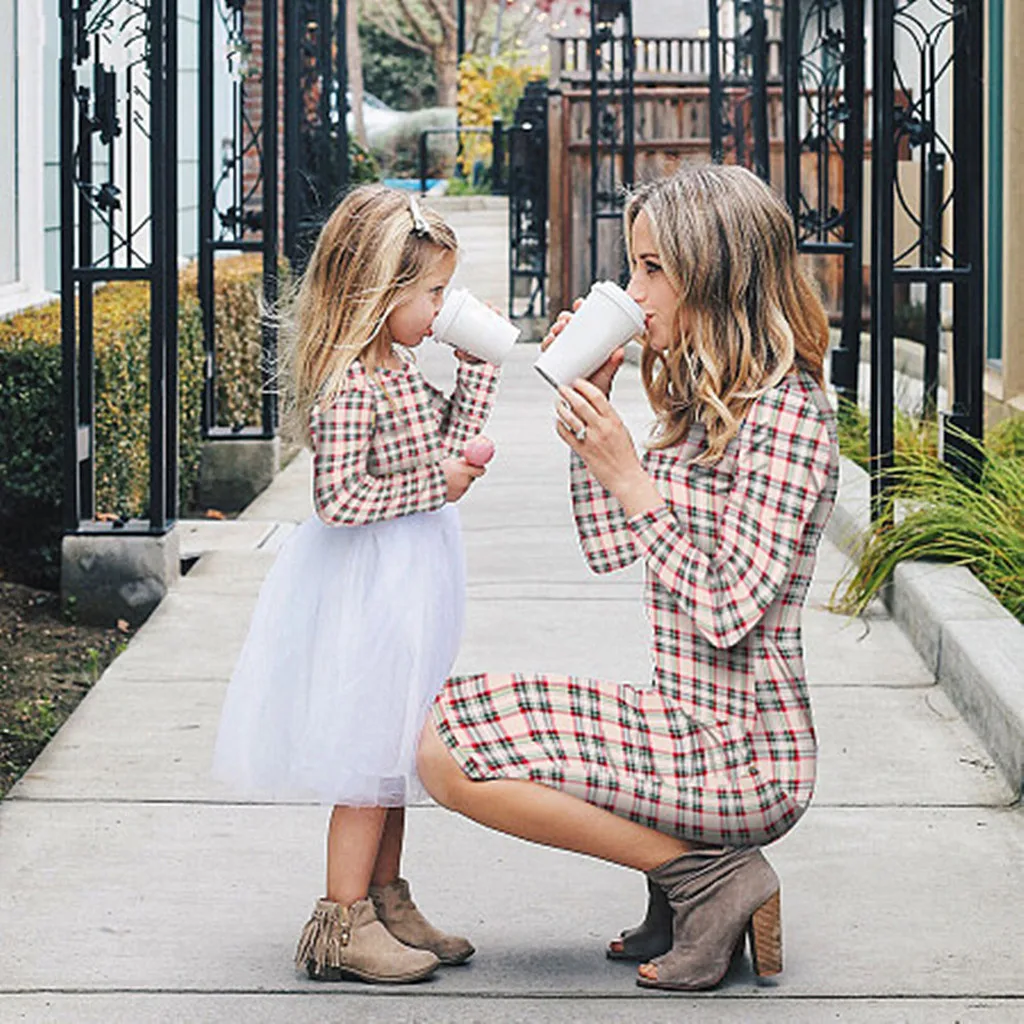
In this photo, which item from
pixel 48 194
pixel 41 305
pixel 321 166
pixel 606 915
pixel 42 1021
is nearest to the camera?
pixel 42 1021

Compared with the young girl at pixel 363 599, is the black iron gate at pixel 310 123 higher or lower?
higher

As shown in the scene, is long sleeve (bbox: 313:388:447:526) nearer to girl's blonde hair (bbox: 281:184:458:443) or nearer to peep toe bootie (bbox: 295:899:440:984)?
girl's blonde hair (bbox: 281:184:458:443)

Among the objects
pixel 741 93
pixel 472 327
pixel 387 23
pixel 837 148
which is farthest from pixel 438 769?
pixel 387 23

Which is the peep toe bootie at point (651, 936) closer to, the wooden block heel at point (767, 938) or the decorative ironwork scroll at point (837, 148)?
the wooden block heel at point (767, 938)

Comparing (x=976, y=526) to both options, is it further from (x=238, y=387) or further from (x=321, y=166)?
(x=321, y=166)

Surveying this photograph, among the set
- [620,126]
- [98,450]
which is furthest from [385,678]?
[620,126]

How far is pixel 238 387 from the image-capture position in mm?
11500

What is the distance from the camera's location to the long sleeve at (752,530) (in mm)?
3828

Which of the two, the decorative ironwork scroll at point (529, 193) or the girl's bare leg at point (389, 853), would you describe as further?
the decorative ironwork scroll at point (529, 193)

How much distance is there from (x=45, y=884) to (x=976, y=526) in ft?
11.7

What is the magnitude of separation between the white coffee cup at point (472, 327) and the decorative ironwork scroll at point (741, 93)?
260 inches

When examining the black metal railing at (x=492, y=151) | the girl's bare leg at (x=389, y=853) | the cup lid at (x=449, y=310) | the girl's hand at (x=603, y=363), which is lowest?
the girl's bare leg at (x=389, y=853)

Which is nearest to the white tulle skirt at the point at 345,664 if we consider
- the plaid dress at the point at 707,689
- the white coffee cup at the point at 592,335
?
the plaid dress at the point at 707,689

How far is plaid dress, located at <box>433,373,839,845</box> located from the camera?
12.6ft
